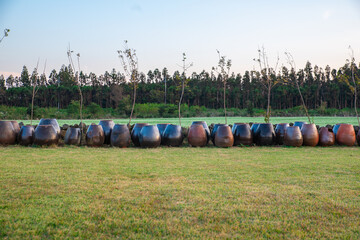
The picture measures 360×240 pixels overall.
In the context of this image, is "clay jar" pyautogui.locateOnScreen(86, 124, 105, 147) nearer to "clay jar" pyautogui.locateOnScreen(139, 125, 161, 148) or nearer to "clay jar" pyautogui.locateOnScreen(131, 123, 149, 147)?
"clay jar" pyautogui.locateOnScreen(131, 123, 149, 147)

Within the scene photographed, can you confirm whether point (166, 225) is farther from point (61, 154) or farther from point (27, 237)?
point (61, 154)

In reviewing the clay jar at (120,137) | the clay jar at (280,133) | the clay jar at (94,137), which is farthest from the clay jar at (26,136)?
the clay jar at (280,133)

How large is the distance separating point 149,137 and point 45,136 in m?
3.42

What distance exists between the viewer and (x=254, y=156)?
8531 millimetres

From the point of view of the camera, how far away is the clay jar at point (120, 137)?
1052 cm

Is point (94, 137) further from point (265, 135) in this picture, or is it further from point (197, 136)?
point (265, 135)

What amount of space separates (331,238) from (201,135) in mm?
7742

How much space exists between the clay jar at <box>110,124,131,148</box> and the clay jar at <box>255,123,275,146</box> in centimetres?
450

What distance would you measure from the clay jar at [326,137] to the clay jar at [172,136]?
193 inches

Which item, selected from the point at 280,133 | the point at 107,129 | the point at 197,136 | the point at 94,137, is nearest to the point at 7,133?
the point at 94,137

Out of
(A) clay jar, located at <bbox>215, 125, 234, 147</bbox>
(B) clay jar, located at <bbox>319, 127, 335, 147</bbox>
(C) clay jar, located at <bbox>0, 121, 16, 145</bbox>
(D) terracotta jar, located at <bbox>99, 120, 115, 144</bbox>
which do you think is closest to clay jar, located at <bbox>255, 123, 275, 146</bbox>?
(A) clay jar, located at <bbox>215, 125, 234, 147</bbox>

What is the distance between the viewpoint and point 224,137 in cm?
1066

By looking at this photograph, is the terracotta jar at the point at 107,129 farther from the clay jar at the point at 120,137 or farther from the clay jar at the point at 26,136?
the clay jar at the point at 26,136

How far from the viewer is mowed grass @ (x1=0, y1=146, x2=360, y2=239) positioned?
3.34 meters
